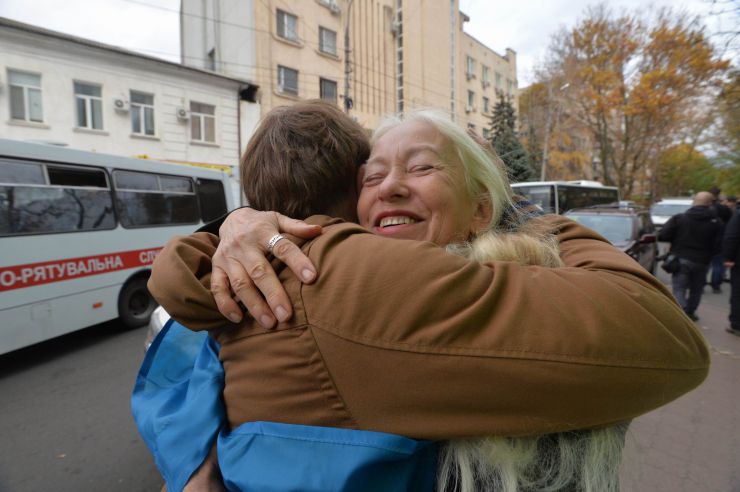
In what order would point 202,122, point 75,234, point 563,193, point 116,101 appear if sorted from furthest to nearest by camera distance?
point 563,193 < point 202,122 < point 116,101 < point 75,234

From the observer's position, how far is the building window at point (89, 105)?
44.5 ft

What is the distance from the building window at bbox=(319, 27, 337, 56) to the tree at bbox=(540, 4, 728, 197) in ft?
41.2

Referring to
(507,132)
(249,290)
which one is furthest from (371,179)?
(507,132)

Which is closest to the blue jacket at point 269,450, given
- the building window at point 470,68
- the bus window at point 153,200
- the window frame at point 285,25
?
the bus window at point 153,200

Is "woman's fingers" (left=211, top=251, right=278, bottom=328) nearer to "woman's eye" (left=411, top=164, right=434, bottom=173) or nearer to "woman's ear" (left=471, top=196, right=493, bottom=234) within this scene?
"woman's eye" (left=411, top=164, right=434, bottom=173)

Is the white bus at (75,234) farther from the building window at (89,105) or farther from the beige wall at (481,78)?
the beige wall at (481,78)

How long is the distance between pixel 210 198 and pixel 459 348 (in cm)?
860

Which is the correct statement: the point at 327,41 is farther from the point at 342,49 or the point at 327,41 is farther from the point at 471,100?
the point at 471,100

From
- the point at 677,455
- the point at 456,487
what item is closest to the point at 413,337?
the point at 456,487

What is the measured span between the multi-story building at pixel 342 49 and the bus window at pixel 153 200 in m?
7.64

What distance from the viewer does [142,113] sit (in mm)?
14859

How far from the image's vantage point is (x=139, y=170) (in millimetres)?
6938

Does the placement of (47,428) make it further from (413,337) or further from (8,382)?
(413,337)

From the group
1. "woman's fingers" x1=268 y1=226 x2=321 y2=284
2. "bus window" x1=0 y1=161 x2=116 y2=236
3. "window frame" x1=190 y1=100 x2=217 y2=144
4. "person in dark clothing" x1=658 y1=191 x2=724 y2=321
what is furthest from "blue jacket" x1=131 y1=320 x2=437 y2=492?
"window frame" x1=190 y1=100 x2=217 y2=144
